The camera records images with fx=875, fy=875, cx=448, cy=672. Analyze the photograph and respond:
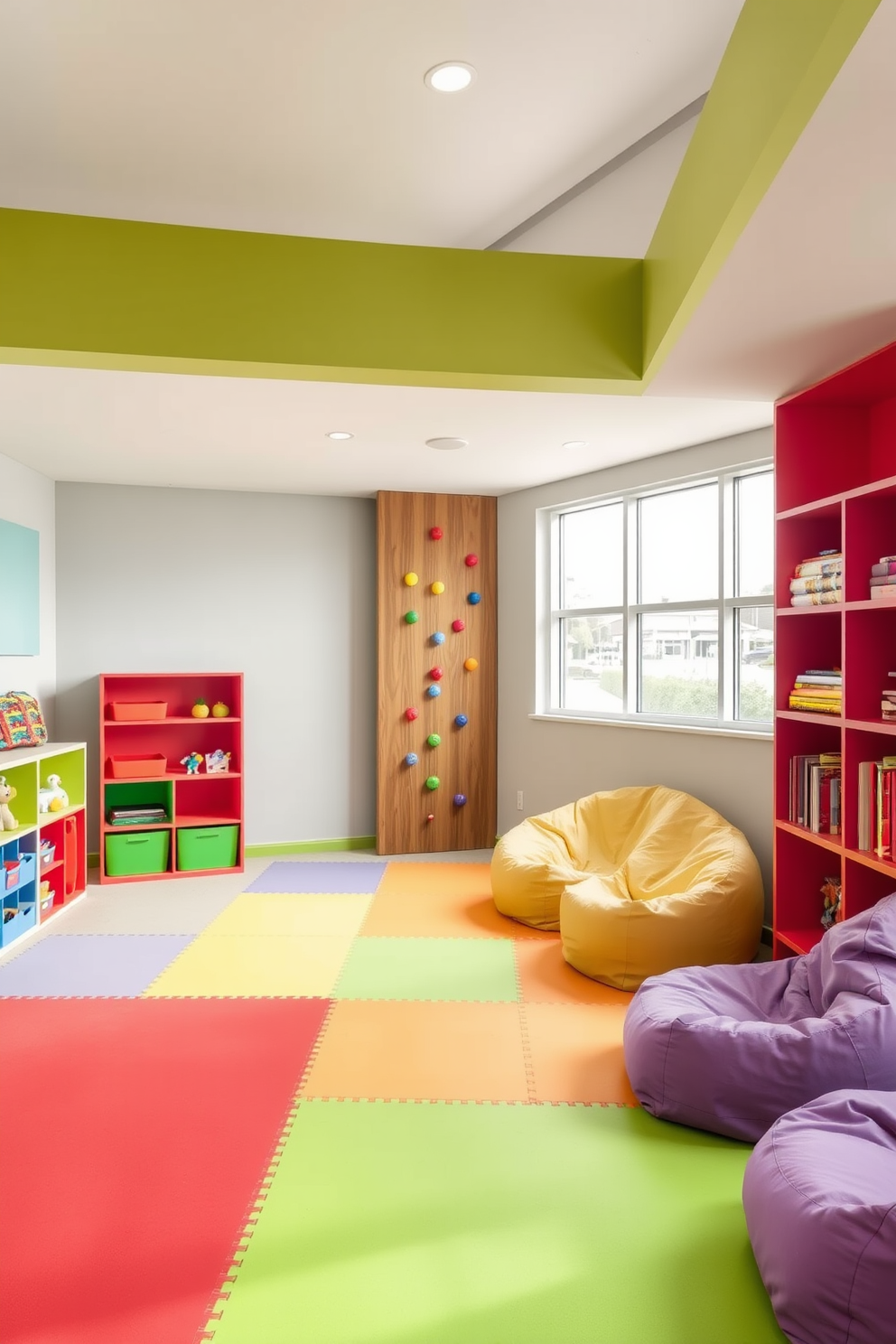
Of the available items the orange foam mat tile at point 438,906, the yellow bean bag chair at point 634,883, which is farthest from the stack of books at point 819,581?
the orange foam mat tile at point 438,906

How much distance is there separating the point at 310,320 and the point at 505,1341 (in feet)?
9.56

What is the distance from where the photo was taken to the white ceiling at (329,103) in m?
2.52

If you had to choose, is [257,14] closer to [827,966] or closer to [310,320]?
[310,320]

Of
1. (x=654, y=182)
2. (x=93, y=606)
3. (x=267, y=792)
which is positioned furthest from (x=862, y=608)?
(x=93, y=606)

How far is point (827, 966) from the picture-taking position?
2619 millimetres

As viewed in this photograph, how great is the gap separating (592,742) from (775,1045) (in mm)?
3042

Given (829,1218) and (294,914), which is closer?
(829,1218)

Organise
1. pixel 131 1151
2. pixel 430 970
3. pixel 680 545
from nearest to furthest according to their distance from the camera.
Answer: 1. pixel 131 1151
2. pixel 430 970
3. pixel 680 545

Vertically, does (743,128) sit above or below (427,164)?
below

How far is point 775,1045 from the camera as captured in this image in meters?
2.30

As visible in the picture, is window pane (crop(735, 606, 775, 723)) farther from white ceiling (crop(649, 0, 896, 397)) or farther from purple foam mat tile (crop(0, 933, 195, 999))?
purple foam mat tile (crop(0, 933, 195, 999))

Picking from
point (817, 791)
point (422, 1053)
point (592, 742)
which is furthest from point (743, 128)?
point (592, 742)

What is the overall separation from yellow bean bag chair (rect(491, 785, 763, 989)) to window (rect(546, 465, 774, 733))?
61 cm

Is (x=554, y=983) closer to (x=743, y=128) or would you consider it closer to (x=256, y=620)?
(x=743, y=128)
